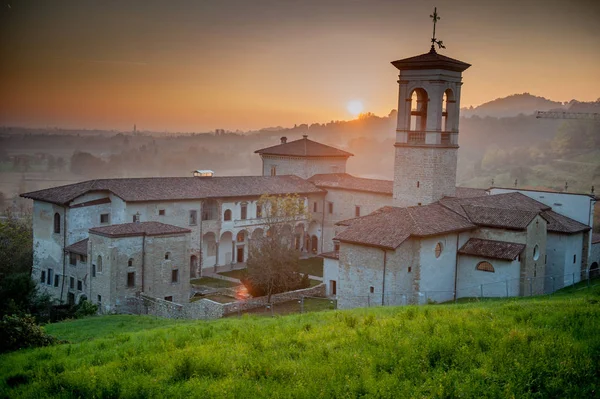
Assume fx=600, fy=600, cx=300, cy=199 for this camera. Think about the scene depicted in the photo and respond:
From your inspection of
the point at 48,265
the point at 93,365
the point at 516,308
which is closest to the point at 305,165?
the point at 48,265

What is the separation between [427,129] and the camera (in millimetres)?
33500

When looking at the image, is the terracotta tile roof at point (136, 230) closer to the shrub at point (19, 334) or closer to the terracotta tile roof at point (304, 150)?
the shrub at point (19, 334)

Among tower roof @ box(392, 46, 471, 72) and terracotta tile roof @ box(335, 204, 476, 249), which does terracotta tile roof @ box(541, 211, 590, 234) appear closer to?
terracotta tile roof @ box(335, 204, 476, 249)

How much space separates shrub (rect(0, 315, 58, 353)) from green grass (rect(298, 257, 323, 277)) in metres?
26.7

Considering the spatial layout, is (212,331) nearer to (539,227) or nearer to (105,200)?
(539,227)

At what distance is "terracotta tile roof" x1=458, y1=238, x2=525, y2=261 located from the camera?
87.1ft

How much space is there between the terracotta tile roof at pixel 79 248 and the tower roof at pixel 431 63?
2029 cm

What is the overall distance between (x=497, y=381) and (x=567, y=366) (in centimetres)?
123

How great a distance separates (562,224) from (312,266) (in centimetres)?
1753

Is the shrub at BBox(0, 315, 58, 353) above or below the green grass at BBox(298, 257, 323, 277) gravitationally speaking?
above

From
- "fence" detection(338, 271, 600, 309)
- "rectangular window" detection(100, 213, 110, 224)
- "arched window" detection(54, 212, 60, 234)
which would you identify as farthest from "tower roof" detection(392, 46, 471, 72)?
"arched window" detection(54, 212, 60, 234)

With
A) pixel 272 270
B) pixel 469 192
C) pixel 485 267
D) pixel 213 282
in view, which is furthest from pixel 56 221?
pixel 469 192

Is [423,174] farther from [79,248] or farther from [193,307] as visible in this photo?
[79,248]

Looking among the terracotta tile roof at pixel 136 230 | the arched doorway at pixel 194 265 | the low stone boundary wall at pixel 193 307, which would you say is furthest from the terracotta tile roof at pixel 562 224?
the arched doorway at pixel 194 265
